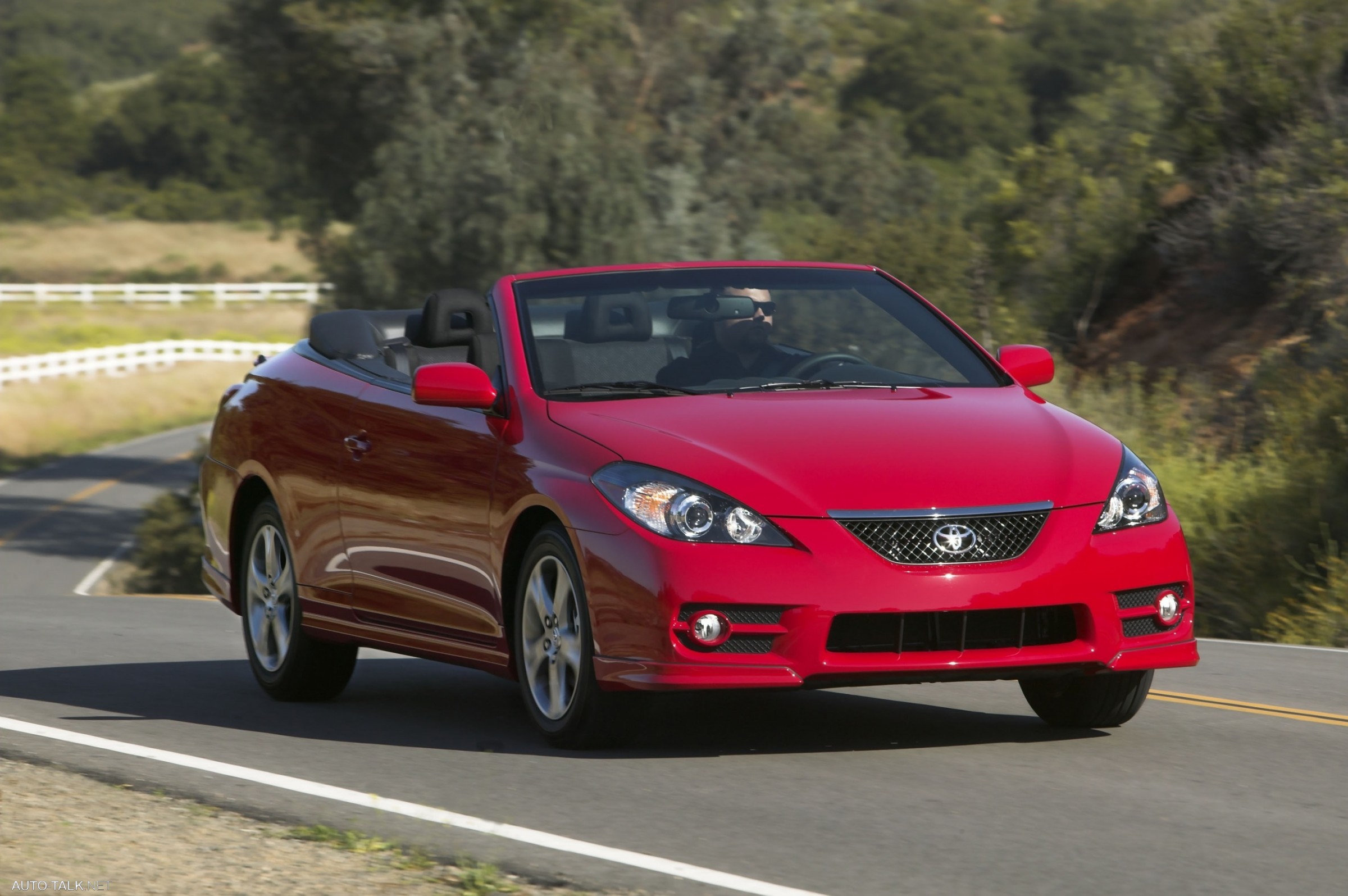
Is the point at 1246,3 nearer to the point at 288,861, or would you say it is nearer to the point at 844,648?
the point at 844,648

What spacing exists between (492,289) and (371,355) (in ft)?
3.49

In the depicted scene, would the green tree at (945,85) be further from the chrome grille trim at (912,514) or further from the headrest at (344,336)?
the chrome grille trim at (912,514)

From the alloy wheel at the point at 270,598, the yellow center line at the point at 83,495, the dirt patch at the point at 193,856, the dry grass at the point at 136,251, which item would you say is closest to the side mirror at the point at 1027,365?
the alloy wheel at the point at 270,598

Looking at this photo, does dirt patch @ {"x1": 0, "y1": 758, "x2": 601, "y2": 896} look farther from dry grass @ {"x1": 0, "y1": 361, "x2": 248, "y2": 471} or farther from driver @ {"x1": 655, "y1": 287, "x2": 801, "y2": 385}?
dry grass @ {"x1": 0, "y1": 361, "x2": 248, "y2": 471}

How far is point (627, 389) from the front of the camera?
741cm

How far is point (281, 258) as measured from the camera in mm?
103875

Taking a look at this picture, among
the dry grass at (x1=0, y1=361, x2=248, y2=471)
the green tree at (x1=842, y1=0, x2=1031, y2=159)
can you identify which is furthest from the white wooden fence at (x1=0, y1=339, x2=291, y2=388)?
the green tree at (x1=842, y1=0, x2=1031, y2=159)

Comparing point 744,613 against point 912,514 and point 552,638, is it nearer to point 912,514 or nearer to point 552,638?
point 912,514

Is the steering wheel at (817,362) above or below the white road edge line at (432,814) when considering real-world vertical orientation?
above

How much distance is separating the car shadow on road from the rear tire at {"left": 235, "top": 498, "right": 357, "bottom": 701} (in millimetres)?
91

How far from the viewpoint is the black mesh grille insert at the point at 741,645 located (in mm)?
6461

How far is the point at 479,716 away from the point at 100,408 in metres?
54.5

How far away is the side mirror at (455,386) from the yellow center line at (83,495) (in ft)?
110

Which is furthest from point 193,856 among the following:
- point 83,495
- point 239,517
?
point 83,495
